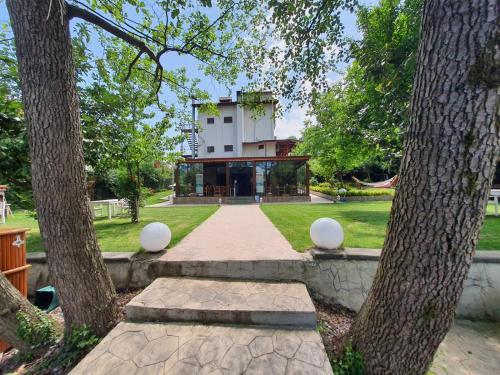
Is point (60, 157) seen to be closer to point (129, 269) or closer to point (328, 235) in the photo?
point (129, 269)

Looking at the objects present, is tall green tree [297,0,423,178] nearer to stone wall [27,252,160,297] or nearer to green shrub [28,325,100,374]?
stone wall [27,252,160,297]

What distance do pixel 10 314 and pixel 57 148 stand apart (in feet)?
5.95

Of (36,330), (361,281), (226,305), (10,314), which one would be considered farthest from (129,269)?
(361,281)

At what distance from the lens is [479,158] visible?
1309 millimetres

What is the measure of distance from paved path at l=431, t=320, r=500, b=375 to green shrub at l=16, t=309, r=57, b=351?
3.98 m

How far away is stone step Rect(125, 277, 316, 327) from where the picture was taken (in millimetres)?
2199

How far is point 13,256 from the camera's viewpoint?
2.87 metres

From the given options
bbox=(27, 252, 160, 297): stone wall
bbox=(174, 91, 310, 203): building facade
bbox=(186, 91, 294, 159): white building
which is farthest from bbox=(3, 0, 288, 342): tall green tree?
bbox=(186, 91, 294, 159): white building

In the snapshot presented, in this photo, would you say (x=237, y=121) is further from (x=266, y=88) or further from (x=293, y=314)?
(x=293, y=314)

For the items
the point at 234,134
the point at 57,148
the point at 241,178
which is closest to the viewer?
the point at 57,148

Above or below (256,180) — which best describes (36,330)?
below

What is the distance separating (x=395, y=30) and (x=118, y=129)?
8413 millimetres

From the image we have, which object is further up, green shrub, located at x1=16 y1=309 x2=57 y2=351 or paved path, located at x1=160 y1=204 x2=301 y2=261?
paved path, located at x1=160 y1=204 x2=301 y2=261

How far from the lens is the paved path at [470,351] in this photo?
2.20 meters
